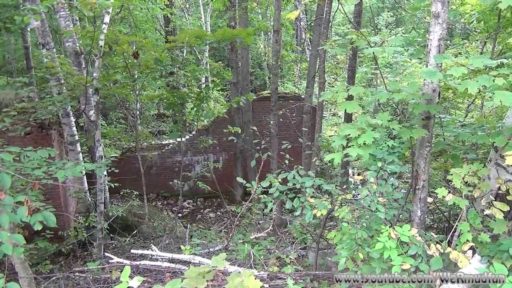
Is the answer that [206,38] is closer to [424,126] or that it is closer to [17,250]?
[424,126]

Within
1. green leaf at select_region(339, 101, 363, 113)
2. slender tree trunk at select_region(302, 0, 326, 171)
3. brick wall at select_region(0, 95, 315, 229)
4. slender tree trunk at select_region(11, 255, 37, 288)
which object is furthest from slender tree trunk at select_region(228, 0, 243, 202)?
slender tree trunk at select_region(11, 255, 37, 288)

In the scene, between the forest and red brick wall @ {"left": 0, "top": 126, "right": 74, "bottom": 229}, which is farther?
red brick wall @ {"left": 0, "top": 126, "right": 74, "bottom": 229}

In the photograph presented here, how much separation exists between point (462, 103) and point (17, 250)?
5.27 meters

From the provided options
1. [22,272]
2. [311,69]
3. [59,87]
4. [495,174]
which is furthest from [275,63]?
[22,272]

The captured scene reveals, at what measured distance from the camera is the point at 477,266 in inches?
125

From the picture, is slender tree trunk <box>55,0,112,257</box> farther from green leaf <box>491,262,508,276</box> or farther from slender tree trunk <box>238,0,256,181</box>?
green leaf <box>491,262,508,276</box>

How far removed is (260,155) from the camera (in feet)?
23.1

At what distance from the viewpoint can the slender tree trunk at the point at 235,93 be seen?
9133 mm

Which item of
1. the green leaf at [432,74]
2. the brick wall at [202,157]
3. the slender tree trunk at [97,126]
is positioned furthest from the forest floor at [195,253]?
the green leaf at [432,74]

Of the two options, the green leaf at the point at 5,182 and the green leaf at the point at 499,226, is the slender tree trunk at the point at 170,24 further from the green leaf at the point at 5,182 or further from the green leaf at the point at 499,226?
the green leaf at the point at 499,226

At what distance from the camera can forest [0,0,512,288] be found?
3.22 metres

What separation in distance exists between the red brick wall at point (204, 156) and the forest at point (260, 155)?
0.11ft

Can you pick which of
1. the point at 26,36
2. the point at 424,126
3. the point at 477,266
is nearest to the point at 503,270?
the point at 477,266

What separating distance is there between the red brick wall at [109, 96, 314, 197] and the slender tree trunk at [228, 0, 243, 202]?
0.77 ft
